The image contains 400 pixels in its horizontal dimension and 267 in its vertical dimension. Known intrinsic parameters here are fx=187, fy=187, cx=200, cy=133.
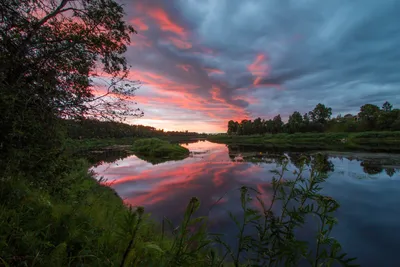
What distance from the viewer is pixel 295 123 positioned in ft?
320

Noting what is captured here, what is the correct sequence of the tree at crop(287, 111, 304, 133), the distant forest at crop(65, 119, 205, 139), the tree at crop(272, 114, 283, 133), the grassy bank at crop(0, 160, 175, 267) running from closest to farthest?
the grassy bank at crop(0, 160, 175, 267)
the distant forest at crop(65, 119, 205, 139)
the tree at crop(287, 111, 304, 133)
the tree at crop(272, 114, 283, 133)

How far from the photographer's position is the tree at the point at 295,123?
3802 inches

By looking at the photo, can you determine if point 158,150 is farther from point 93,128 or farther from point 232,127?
point 232,127

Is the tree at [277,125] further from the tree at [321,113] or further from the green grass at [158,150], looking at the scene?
the green grass at [158,150]

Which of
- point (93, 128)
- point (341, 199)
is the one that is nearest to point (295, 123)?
point (341, 199)

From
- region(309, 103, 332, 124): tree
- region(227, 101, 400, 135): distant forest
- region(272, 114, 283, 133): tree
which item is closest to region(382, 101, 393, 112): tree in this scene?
region(227, 101, 400, 135): distant forest

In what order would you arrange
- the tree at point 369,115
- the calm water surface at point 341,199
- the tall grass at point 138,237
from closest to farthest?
1. the tall grass at point 138,237
2. the calm water surface at point 341,199
3. the tree at point 369,115

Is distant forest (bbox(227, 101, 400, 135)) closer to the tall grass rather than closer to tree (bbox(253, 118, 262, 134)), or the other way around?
tree (bbox(253, 118, 262, 134))

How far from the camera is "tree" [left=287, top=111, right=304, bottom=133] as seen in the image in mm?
96562

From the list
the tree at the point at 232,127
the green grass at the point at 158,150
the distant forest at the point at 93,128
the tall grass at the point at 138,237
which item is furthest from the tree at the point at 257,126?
the tall grass at the point at 138,237

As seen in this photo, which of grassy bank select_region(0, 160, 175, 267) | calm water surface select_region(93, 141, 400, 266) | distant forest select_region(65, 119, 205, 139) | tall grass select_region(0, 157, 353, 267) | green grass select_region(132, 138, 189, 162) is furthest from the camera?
green grass select_region(132, 138, 189, 162)

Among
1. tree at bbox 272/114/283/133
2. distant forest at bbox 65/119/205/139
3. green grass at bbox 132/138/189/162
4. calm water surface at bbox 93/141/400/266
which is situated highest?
tree at bbox 272/114/283/133

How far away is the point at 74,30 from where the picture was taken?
249 inches

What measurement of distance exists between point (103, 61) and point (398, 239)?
13280 mm
